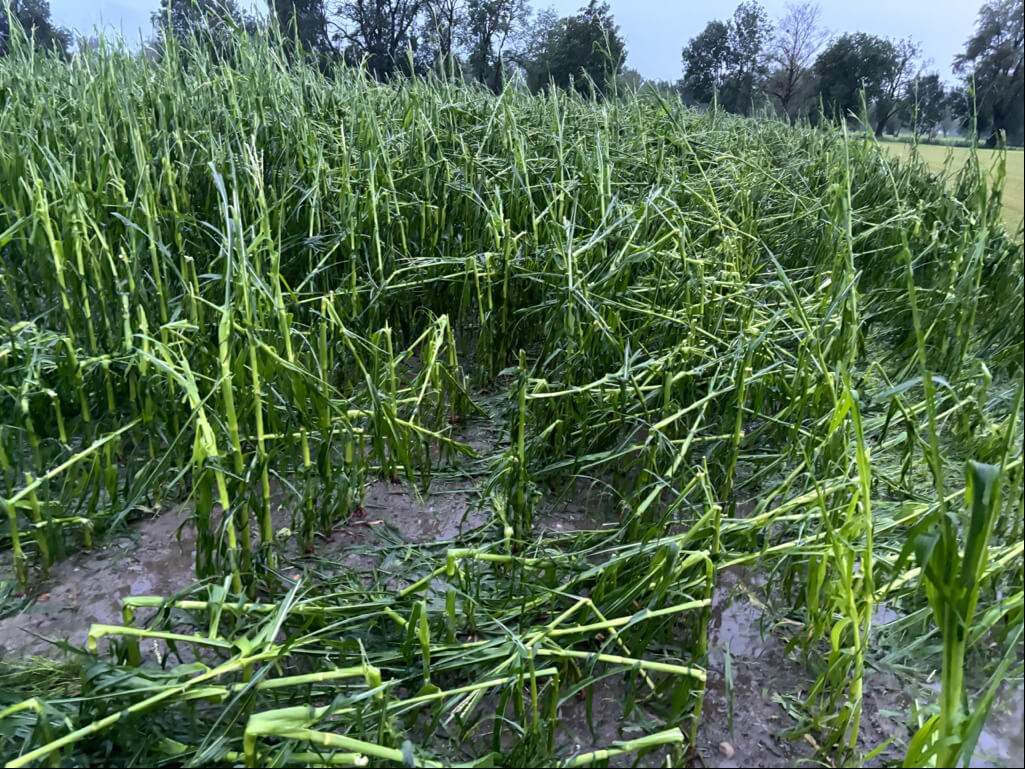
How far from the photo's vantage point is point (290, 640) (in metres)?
0.66

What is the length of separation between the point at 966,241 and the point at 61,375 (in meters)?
1.31

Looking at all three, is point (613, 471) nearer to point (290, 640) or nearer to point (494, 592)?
point (494, 592)

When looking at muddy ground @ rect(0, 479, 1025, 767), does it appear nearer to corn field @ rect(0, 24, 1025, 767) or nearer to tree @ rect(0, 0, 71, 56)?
corn field @ rect(0, 24, 1025, 767)

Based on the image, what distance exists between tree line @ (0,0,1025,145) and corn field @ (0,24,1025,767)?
0.44ft

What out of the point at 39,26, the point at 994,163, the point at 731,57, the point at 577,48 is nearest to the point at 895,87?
the point at 994,163

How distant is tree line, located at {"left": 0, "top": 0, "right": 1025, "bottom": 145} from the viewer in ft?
2.11

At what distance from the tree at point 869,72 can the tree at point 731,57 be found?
0.70 feet

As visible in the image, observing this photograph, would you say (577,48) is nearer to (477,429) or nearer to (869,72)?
(869,72)

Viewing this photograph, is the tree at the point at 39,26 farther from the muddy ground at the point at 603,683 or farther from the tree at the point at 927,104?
the tree at the point at 927,104

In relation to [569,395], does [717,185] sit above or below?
above

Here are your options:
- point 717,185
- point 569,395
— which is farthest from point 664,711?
point 717,185

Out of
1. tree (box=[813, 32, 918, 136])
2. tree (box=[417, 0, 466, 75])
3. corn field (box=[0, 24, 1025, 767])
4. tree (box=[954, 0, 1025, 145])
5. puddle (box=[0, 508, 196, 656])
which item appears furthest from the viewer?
tree (box=[417, 0, 466, 75])

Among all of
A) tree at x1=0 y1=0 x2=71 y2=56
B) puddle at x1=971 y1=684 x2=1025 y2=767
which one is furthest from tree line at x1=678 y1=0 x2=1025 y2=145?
tree at x1=0 y1=0 x2=71 y2=56

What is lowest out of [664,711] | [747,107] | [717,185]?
[664,711]
